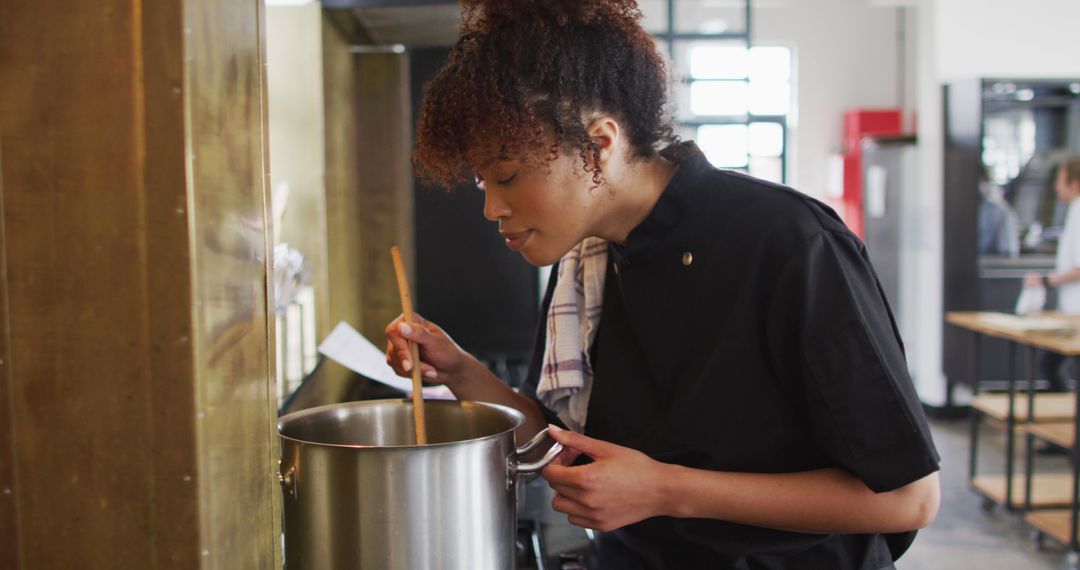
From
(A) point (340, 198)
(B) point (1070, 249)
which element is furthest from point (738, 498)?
(B) point (1070, 249)

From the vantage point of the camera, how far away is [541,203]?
97 cm

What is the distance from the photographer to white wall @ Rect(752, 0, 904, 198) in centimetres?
788

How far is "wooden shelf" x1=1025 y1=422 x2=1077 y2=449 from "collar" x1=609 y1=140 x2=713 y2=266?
294 centimetres

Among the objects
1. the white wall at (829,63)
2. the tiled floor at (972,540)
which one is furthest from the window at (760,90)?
the tiled floor at (972,540)

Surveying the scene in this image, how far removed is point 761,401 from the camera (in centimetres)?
98

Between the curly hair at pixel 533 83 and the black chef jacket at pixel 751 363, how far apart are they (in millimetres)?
145

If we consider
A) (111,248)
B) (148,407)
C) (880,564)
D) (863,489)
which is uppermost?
(111,248)

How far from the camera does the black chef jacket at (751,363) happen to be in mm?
893

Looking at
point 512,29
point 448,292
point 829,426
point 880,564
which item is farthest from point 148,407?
point 448,292

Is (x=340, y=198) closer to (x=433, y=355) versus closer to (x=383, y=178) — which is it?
(x=383, y=178)

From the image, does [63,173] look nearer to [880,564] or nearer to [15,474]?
[15,474]

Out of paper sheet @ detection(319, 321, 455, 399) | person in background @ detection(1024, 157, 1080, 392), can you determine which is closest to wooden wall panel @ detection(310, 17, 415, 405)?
paper sheet @ detection(319, 321, 455, 399)

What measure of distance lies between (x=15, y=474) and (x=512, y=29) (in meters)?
0.62

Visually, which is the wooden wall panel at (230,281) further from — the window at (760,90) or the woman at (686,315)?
the window at (760,90)
